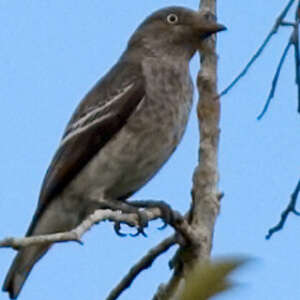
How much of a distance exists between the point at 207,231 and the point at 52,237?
2404mm

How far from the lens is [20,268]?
6.88 m

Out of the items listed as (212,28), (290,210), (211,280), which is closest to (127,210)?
(212,28)

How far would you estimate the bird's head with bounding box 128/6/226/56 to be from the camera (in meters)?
7.39

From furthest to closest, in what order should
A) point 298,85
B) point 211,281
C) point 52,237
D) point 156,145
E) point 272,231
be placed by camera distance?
point 156,145
point 272,231
point 298,85
point 52,237
point 211,281

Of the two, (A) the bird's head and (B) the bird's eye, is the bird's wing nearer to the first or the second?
(A) the bird's head

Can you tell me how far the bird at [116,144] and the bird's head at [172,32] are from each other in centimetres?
2

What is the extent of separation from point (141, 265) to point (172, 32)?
3784mm

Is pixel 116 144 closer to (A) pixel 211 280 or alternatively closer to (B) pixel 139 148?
(B) pixel 139 148

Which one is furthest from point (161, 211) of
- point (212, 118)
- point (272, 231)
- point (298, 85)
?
point (298, 85)

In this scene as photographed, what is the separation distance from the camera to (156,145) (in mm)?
6750

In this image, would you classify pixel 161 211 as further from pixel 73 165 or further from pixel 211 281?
pixel 211 281

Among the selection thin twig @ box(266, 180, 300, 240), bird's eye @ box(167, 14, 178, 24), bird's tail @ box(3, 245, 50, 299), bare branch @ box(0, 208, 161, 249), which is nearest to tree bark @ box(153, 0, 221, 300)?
bare branch @ box(0, 208, 161, 249)

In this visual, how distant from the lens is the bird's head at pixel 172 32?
739 cm

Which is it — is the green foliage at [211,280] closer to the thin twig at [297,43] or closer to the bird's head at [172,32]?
the thin twig at [297,43]
